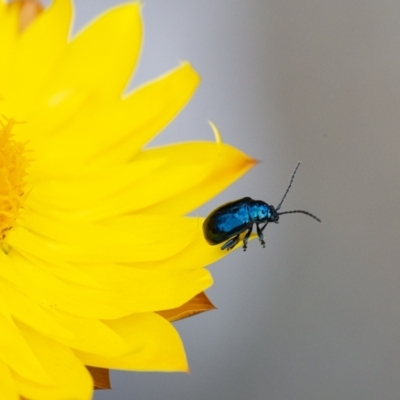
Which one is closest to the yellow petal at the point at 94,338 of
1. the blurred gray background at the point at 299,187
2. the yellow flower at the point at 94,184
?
the yellow flower at the point at 94,184

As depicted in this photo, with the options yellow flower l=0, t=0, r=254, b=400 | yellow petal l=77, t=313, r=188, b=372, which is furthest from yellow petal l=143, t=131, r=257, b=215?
yellow petal l=77, t=313, r=188, b=372

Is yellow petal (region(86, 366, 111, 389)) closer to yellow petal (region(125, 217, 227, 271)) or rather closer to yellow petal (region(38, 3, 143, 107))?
yellow petal (region(125, 217, 227, 271))

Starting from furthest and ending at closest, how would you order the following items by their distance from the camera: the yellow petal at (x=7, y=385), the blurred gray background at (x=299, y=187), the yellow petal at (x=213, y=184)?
the blurred gray background at (x=299, y=187) → the yellow petal at (x=213, y=184) → the yellow petal at (x=7, y=385)

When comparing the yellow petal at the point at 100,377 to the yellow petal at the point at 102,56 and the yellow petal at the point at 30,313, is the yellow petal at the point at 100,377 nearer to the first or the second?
the yellow petal at the point at 30,313

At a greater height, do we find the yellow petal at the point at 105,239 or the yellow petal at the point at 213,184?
the yellow petal at the point at 213,184

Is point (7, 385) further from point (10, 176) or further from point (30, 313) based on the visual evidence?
point (10, 176)

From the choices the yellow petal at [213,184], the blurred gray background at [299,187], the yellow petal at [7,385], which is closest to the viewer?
the yellow petal at [7,385]
